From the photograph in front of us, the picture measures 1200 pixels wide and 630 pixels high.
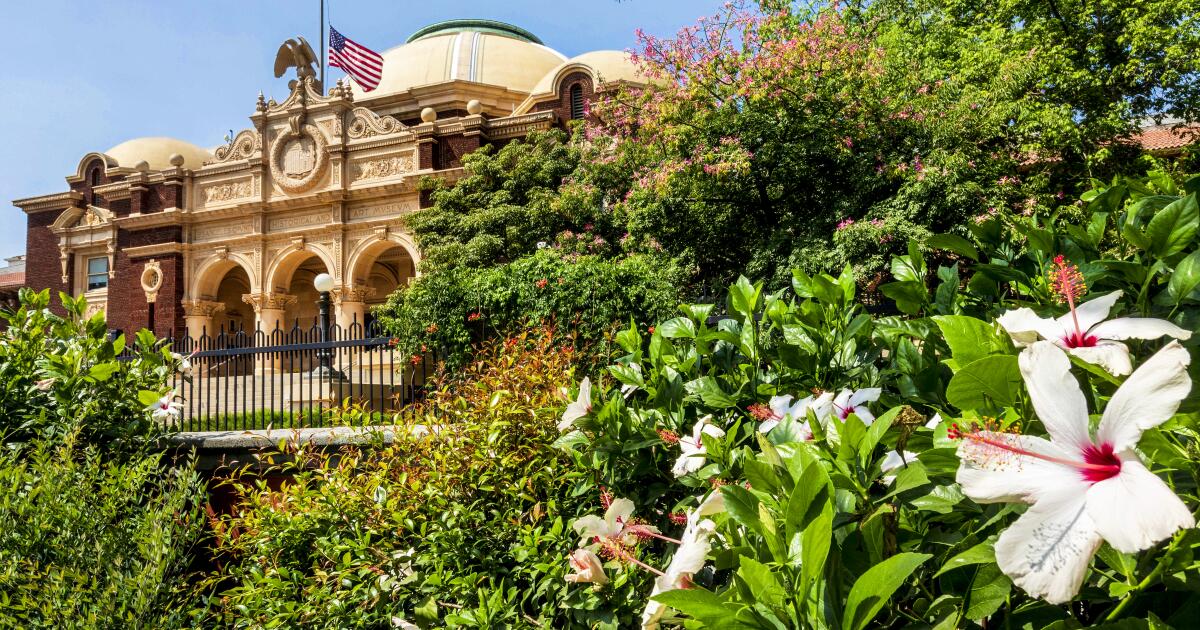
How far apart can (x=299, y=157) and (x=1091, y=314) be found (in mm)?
25279

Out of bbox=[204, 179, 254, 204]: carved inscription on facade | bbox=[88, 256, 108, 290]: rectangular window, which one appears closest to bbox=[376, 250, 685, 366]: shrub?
bbox=[204, 179, 254, 204]: carved inscription on facade

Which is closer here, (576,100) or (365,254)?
(576,100)

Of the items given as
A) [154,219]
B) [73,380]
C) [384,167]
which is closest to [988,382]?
[73,380]

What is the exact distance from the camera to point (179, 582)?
10.5ft

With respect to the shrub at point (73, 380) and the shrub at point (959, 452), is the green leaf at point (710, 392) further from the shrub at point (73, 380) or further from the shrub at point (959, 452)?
the shrub at point (73, 380)

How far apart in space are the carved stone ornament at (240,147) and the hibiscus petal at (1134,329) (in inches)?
1034

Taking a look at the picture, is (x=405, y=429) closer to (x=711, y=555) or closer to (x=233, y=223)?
(x=711, y=555)

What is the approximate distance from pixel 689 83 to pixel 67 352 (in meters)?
10.2

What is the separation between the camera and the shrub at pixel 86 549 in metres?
2.63

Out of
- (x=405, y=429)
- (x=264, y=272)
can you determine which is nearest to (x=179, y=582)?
(x=405, y=429)

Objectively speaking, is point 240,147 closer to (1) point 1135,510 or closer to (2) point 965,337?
(2) point 965,337

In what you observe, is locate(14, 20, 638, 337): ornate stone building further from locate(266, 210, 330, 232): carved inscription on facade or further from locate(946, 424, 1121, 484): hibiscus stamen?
locate(946, 424, 1121, 484): hibiscus stamen

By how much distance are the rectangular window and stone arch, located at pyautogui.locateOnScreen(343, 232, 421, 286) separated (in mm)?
12290

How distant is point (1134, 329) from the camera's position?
113cm
